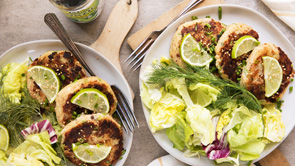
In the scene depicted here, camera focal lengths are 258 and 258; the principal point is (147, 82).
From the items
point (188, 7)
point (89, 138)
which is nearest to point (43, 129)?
point (89, 138)

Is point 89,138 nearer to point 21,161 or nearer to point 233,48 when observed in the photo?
point 21,161

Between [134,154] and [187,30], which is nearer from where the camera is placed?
[187,30]

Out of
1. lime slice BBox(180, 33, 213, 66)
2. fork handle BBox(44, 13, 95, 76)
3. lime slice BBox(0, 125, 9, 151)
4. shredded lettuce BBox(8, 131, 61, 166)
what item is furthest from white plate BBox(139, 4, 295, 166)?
lime slice BBox(0, 125, 9, 151)

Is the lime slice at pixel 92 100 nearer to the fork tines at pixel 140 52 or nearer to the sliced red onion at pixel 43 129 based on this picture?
the sliced red onion at pixel 43 129

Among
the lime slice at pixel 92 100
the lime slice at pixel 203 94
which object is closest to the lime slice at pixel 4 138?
the lime slice at pixel 92 100

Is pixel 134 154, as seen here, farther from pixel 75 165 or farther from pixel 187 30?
pixel 187 30

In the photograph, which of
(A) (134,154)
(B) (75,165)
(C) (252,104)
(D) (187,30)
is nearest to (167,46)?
(D) (187,30)

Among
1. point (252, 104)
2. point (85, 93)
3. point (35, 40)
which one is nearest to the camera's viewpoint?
point (85, 93)
